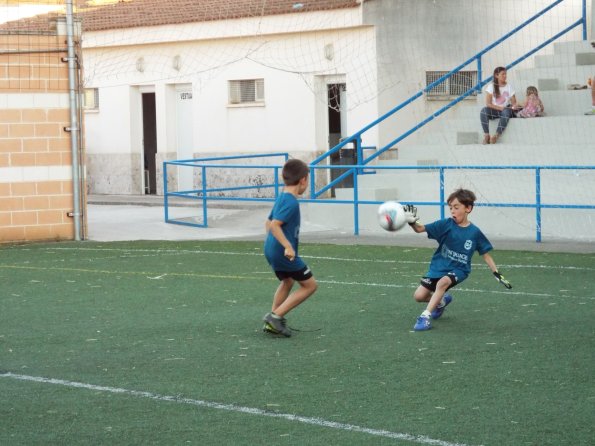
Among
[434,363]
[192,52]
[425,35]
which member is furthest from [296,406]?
[192,52]

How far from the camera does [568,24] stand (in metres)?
26.1

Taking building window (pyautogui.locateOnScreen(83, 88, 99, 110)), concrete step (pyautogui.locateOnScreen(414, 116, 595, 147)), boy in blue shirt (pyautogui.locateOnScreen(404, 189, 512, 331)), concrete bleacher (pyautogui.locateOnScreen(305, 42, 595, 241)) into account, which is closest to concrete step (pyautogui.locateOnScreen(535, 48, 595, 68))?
concrete bleacher (pyautogui.locateOnScreen(305, 42, 595, 241))

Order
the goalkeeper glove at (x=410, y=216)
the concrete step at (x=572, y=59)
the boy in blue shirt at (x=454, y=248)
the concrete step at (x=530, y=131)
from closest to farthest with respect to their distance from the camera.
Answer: the goalkeeper glove at (x=410, y=216) → the boy in blue shirt at (x=454, y=248) → the concrete step at (x=530, y=131) → the concrete step at (x=572, y=59)

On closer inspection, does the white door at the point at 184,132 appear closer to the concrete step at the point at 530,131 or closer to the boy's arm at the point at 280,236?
the concrete step at the point at 530,131

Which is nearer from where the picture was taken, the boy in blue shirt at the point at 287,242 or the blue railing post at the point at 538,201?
the boy in blue shirt at the point at 287,242

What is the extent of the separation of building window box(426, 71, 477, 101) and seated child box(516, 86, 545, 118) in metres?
4.43

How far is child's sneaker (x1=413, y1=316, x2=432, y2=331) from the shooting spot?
9.95 meters

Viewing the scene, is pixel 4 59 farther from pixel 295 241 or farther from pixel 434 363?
pixel 434 363

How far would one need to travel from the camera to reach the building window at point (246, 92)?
28531mm

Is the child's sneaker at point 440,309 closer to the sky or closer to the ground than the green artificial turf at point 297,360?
closer to the sky

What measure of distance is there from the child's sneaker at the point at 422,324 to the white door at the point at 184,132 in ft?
67.3

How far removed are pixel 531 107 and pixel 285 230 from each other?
12937mm

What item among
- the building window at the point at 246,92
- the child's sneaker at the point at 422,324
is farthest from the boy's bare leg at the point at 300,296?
the building window at the point at 246,92

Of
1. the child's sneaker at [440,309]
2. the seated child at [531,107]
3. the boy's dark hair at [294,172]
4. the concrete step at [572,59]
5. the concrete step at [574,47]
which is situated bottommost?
the child's sneaker at [440,309]
